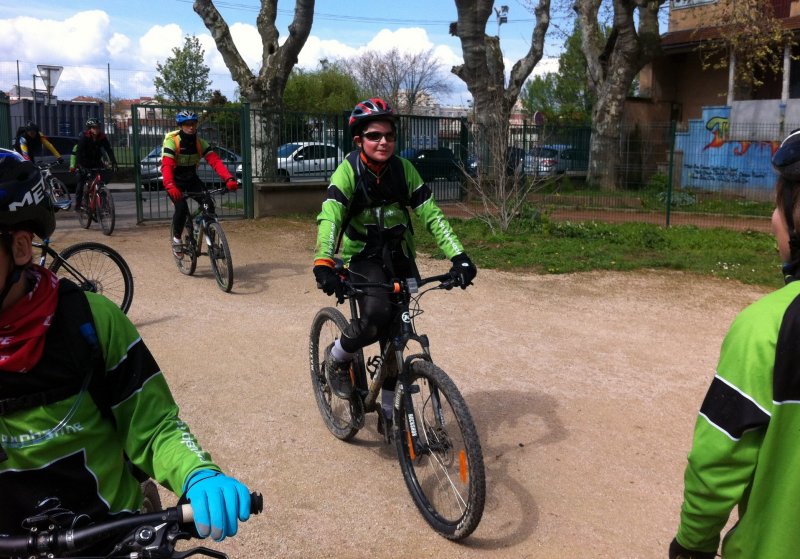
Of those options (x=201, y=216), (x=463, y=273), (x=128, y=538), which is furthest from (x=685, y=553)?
(x=201, y=216)

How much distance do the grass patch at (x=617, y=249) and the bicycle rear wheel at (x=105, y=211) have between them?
204 inches

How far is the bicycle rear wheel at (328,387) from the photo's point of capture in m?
4.76

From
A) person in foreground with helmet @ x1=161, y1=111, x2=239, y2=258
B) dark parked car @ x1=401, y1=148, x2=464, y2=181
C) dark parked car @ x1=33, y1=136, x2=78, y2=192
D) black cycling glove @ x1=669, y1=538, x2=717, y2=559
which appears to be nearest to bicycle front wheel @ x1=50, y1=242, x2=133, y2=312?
person in foreground with helmet @ x1=161, y1=111, x2=239, y2=258

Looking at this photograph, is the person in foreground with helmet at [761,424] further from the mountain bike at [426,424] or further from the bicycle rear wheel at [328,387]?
the bicycle rear wheel at [328,387]

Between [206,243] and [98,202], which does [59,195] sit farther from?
[206,243]

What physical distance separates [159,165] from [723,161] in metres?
14.4

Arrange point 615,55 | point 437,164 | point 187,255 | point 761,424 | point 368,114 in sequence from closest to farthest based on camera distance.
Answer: point 761,424
point 368,114
point 187,255
point 437,164
point 615,55

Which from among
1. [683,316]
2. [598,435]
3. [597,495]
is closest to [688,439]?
[598,435]

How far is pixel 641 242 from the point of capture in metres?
12.4

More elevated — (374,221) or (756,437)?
(374,221)

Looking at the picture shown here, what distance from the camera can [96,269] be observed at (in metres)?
7.31

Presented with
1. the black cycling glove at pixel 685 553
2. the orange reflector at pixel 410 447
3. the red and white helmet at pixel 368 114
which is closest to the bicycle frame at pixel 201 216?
the red and white helmet at pixel 368 114

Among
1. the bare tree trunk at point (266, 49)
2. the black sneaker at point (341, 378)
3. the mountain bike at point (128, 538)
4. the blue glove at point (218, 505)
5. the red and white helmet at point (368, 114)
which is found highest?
the bare tree trunk at point (266, 49)

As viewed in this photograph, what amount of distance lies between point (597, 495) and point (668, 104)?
2875 centimetres
